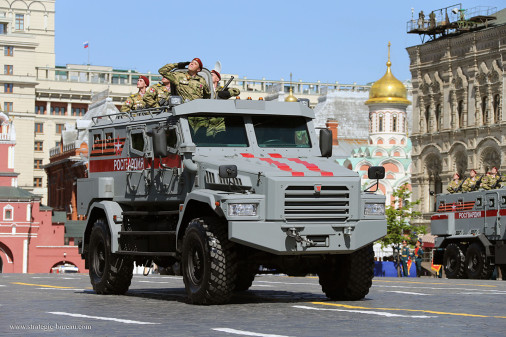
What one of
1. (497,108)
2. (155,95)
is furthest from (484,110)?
(155,95)

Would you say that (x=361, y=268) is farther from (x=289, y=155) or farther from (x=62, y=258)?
(x=62, y=258)

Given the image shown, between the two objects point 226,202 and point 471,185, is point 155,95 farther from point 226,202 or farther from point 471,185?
point 471,185

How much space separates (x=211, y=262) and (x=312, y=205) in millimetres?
1488

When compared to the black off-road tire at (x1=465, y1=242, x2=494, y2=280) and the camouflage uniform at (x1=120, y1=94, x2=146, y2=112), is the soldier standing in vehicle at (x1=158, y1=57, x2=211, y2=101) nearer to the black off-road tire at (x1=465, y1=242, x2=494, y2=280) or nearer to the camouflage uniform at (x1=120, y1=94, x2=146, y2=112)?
the camouflage uniform at (x1=120, y1=94, x2=146, y2=112)

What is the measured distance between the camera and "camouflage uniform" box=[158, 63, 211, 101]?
19.3 m

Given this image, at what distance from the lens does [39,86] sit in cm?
15912

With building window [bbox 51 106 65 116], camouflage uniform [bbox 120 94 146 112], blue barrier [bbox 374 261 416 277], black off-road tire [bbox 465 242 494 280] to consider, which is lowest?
blue barrier [bbox 374 261 416 277]

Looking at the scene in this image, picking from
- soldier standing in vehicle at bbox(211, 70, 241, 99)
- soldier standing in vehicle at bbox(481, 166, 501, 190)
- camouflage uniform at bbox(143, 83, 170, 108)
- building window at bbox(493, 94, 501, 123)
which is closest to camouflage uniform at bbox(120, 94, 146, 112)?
camouflage uniform at bbox(143, 83, 170, 108)

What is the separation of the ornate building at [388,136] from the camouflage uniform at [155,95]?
87.0m

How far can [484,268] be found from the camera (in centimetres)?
3641

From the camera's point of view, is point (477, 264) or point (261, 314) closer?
point (261, 314)

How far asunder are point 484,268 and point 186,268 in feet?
67.1

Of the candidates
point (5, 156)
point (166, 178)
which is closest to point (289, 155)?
point (166, 178)

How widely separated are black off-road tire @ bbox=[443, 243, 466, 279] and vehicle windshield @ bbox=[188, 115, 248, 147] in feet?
67.2
